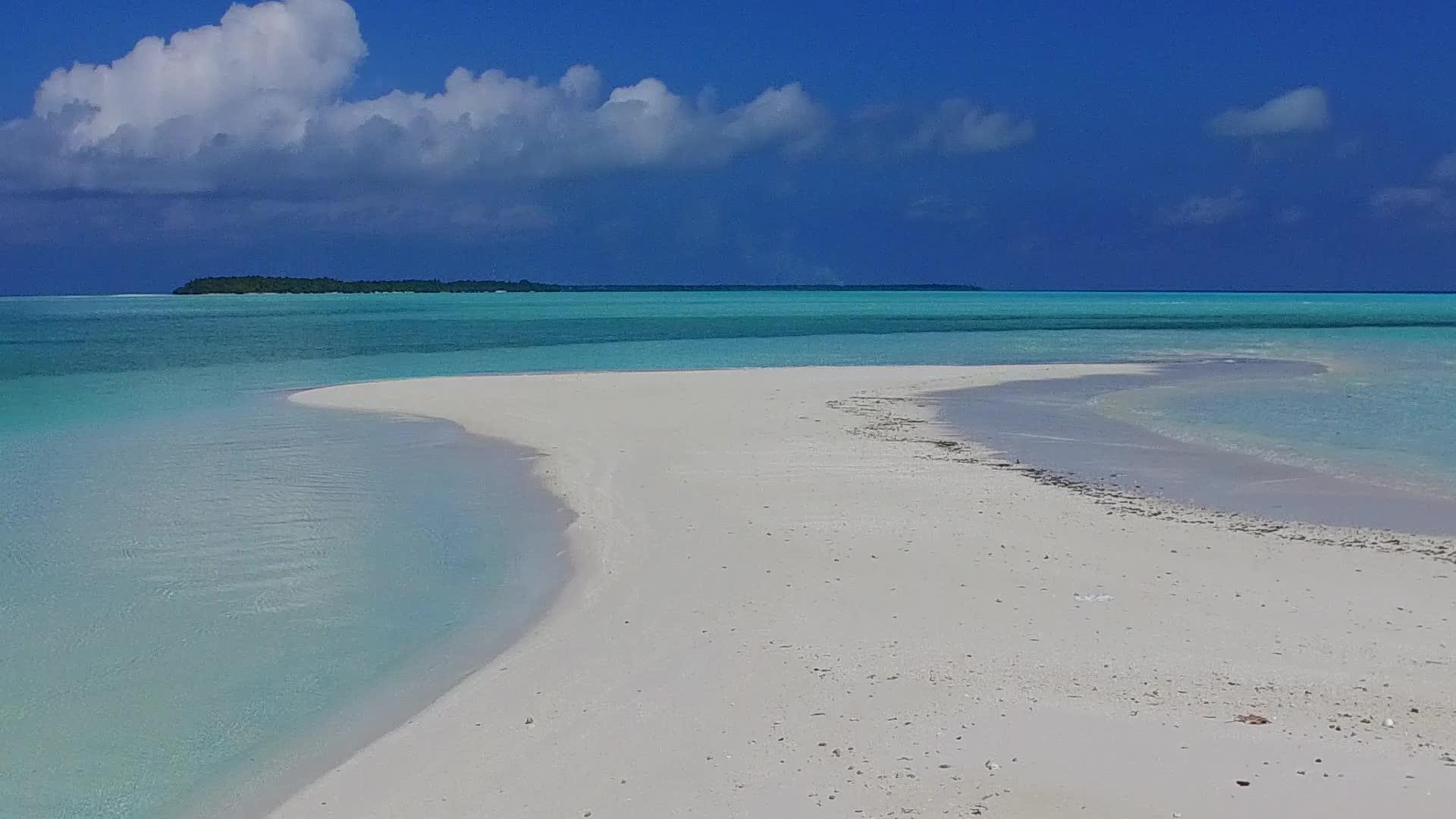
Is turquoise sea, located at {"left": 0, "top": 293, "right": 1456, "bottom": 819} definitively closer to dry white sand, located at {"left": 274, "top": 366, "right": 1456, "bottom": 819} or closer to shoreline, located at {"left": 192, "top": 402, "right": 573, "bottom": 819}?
shoreline, located at {"left": 192, "top": 402, "right": 573, "bottom": 819}

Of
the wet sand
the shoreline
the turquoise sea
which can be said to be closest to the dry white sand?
the shoreline

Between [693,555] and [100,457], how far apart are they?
11722 millimetres

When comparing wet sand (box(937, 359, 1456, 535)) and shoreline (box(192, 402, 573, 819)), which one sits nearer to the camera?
shoreline (box(192, 402, 573, 819))

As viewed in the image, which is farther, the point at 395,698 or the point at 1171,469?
the point at 1171,469

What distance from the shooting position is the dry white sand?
5.63 m

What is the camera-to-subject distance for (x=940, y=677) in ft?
23.4

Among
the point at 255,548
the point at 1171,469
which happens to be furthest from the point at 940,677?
the point at 1171,469

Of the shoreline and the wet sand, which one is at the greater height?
the wet sand

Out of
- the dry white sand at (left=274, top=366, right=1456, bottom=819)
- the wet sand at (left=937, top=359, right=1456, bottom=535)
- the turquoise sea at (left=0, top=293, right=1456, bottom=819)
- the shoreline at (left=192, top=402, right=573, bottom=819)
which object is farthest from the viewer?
the wet sand at (left=937, top=359, right=1456, bottom=535)

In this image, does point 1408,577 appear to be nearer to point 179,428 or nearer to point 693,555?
point 693,555

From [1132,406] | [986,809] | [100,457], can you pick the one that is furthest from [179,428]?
[986,809]

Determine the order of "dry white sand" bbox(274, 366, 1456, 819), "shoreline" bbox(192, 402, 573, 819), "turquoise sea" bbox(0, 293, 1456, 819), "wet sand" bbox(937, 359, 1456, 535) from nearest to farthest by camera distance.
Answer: "dry white sand" bbox(274, 366, 1456, 819), "shoreline" bbox(192, 402, 573, 819), "turquoise sea" bbox(0, 293, 1456, 819), "wet sand" bbox(937, 359, 1456, 535)

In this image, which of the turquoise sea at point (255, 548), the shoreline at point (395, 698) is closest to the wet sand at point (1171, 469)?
the turquoise sea at point (255, 548)

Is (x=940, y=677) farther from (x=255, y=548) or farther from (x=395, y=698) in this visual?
(x=255, y=548)
